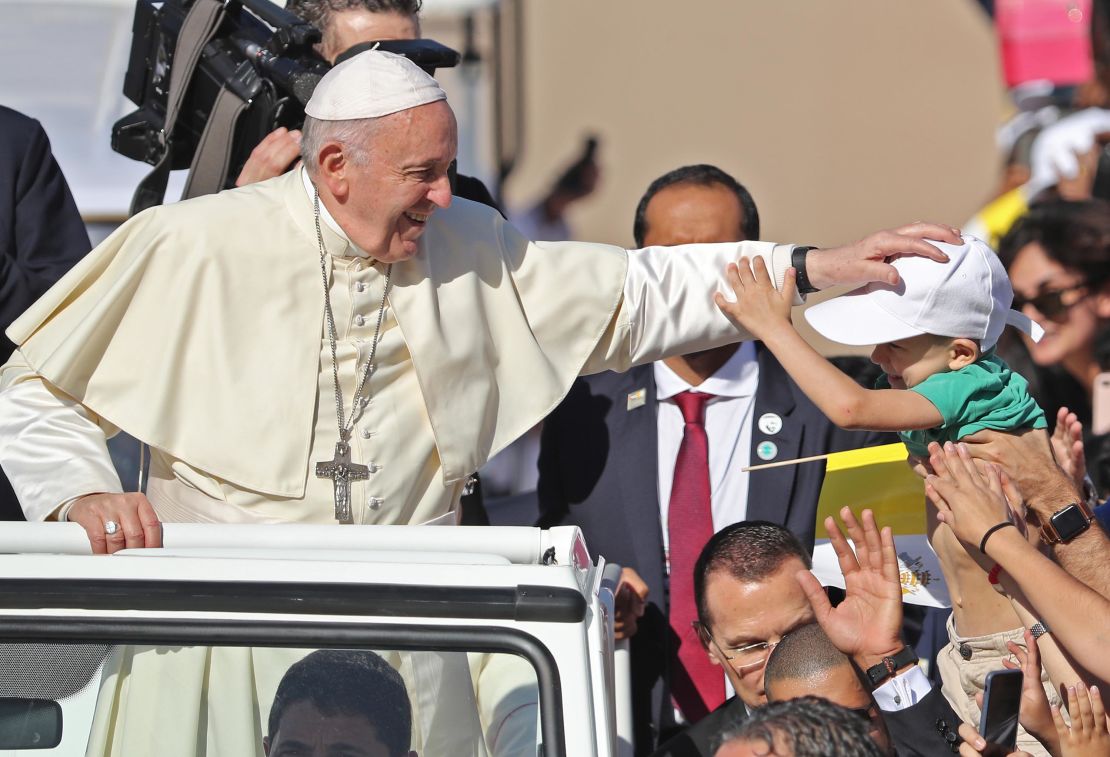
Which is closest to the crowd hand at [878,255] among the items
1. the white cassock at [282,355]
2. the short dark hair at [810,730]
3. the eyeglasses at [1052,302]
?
the white cassock at [282,355]

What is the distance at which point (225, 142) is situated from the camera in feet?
12.5

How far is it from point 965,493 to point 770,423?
4.04 ft

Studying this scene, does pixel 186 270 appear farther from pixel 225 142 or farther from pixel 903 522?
pixel 903 522

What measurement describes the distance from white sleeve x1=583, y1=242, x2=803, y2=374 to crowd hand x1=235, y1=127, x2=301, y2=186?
0.81 m

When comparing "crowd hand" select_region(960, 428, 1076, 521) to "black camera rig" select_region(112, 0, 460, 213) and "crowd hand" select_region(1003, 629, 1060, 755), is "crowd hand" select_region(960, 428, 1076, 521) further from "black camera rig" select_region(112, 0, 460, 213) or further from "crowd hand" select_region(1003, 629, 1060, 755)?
"black camera rig" select_region(112, 0, 460, 213)

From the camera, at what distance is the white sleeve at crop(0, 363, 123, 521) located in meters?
3.05

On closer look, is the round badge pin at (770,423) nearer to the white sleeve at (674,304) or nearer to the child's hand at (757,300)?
the white sleeve at (674,304)

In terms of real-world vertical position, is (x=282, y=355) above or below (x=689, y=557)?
above

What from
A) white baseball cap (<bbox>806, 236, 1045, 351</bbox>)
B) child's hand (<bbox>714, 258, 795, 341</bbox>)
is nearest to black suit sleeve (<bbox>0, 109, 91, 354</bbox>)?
child's hand (<bbox>714, 258, 795, 341</bbox>)

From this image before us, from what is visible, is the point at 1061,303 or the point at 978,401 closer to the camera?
the point at 978,401

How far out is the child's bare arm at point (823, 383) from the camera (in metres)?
3.07

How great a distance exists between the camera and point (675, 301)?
3533mm

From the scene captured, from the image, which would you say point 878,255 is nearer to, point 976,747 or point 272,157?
point 976,747

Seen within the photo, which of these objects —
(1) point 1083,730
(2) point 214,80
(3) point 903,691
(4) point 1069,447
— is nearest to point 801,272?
(4) point 1069,447
